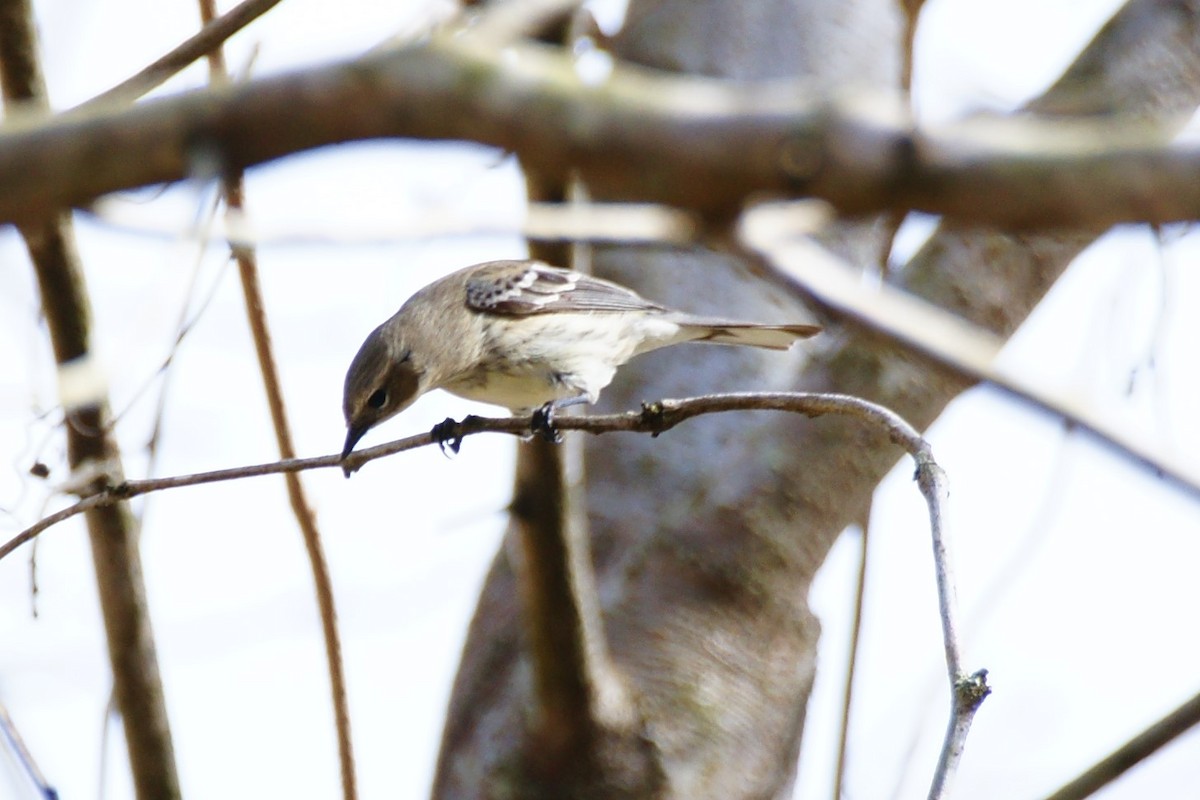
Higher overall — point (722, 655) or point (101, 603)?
point (101, 603)

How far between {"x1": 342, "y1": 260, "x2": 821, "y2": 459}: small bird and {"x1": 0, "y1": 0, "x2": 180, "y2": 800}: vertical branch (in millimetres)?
1606

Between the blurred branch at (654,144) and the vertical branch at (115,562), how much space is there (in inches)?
104

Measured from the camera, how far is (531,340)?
586 centimetres

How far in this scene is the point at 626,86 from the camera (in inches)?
48.8

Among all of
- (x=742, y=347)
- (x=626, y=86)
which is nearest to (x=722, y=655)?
(x=742, y=347)

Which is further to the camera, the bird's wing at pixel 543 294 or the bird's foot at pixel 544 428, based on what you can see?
the bird's wing at pixel 543 294

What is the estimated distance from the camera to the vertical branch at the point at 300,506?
429cm

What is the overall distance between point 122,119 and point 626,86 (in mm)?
459

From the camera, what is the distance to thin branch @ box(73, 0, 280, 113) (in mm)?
Result: 2889

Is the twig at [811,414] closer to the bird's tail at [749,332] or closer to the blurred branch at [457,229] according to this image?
the blurred branch at [457,229]

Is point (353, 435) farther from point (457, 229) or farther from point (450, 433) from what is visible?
point (457, 229)

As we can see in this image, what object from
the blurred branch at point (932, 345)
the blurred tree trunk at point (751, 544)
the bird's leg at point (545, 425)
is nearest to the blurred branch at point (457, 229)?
the blurred branch at point (932, 345)

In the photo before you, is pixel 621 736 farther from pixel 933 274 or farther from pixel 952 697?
pixel 952 697

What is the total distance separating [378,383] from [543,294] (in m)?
1.03
